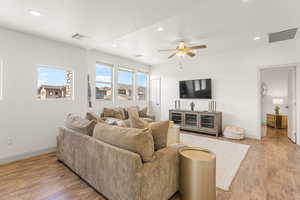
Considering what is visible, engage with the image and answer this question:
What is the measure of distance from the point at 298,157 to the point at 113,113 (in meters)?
4.74

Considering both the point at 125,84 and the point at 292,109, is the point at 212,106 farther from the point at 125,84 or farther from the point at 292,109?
the point at 125,84

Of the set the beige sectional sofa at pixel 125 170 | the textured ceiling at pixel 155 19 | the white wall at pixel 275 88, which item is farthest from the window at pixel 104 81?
the white wall at pixel 275 88

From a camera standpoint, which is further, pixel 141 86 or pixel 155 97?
pixel 155 97

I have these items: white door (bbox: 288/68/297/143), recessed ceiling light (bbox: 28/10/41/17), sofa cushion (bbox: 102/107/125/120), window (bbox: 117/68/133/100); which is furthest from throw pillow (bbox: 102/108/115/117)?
white door (bbox: 288/68/297/143)

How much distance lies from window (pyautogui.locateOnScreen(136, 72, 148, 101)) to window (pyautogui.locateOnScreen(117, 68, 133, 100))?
39cm

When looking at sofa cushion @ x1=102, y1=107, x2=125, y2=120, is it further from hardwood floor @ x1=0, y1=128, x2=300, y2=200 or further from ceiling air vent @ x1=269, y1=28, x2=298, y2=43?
ceiling air vent @ x1=269, y1=28, x2=298, y2=43

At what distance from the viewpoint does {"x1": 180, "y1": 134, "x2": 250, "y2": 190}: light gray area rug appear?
86.6 inches

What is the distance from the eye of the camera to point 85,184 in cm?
208

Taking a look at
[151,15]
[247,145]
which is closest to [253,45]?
[247,145]

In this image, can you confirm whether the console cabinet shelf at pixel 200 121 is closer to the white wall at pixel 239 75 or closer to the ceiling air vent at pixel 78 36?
the white wall at pixel 239 75

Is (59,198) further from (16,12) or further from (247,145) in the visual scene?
(247,145)

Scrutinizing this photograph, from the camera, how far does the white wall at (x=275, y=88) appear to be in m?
5.98

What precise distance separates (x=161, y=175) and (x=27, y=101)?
3.34m

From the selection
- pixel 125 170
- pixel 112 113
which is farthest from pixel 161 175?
pixel 112 113
